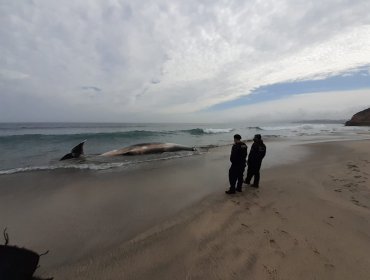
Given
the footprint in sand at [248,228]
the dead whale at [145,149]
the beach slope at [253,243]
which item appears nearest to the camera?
the beach slope at [253,243]

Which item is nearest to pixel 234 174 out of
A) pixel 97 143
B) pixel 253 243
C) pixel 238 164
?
pixel 238 164

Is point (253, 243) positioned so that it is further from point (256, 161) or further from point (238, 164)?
point (256, 161)

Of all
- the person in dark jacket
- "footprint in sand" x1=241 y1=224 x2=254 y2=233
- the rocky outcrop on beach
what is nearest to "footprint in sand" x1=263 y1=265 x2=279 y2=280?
"footprint in sand" x1=241 y1=224 x2=254 y2=233

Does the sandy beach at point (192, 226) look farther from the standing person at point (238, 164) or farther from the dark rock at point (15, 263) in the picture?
the dark rock at point (15, 263)

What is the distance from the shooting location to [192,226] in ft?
14.8

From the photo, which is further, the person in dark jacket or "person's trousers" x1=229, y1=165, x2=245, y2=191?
the person in dark jacket

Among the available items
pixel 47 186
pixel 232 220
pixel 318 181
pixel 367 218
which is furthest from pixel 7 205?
pixel 318 181

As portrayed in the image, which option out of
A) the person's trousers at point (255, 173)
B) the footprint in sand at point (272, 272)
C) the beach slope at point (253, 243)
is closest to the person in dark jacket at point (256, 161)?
the person's trousers at point (255, 173)

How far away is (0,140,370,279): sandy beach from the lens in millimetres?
3314

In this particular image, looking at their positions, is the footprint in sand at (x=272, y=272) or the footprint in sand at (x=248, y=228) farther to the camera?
the footprint in sand at (x=248, y=228)

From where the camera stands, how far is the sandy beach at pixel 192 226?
3.31 m

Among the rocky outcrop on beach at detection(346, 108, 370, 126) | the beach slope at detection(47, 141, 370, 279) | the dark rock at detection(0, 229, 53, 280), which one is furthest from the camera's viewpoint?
the rocky outcrop on beach at detection(346, 108, 370, 126)

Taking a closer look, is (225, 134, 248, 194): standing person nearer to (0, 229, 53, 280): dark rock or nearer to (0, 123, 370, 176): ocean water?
(0, 229, 53, 280): dark rock

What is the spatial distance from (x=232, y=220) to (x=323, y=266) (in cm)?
173
